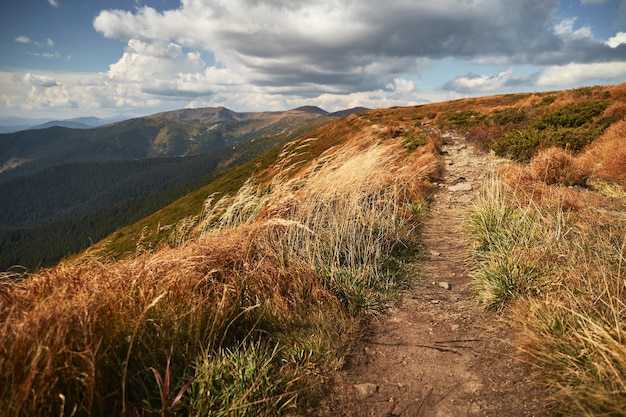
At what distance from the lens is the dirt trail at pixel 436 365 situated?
2.81 metres

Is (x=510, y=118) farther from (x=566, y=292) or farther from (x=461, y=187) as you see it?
(x=566, y=292)

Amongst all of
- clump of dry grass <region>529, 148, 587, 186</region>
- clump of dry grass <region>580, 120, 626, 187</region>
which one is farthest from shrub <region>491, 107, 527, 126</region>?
clump of dry grass <region>529, 148, 587, 186</region>

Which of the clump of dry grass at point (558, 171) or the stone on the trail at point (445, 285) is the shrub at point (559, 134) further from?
the stone on the trail at point (445, 285)

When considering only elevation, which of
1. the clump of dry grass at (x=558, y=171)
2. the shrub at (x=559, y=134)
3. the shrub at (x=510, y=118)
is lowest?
the clump of dry grass at (x=558, y=171)

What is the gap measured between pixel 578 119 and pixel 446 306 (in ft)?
52.2

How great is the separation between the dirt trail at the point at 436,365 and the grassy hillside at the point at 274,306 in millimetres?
214

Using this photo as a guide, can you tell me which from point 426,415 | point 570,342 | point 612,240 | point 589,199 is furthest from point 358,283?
point 589,199

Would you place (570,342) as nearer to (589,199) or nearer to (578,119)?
(589,199)

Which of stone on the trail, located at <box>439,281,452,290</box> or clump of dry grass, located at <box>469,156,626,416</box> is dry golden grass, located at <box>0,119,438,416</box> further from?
clump of dry grass, located at <box>469,156,626,416</box>

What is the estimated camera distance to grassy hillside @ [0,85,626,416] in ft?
7.39

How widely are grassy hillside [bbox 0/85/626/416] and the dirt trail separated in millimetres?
214

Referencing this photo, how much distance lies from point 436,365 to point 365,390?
0.85 m

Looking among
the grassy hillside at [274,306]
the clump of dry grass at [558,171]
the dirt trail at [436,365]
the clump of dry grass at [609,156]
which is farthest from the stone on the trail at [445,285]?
the clump of dry grass at [609,156]

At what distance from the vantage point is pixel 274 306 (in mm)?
3877
